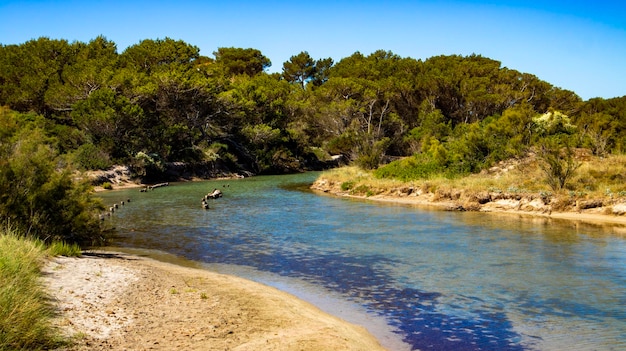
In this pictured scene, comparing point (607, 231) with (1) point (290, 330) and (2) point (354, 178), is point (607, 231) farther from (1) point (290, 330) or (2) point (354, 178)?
(2) point (354, 178)

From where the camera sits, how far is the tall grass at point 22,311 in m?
6.78

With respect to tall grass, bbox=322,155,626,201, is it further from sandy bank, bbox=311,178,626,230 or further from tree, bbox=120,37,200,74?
tree, bbox=120,37,200,74

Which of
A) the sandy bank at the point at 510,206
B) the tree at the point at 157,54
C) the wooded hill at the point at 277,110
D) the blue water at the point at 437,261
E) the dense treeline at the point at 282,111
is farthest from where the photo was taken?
the tree at the point at 157,54

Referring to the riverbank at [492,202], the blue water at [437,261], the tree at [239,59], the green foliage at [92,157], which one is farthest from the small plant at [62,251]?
the tree at [239,59]

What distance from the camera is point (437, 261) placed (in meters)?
16.5

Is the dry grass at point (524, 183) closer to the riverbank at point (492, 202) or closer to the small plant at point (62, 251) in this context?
the riverbank at point (492, 202)

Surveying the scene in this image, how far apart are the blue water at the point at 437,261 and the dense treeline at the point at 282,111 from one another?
38.6 feet

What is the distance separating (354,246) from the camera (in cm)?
1938

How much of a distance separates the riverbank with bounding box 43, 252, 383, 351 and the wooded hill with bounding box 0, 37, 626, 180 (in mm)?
27578

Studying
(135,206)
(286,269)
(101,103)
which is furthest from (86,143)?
(286,269)

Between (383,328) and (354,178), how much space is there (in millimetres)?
31674

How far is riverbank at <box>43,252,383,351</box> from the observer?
8180mm

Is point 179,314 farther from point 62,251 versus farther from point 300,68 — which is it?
point 300,68

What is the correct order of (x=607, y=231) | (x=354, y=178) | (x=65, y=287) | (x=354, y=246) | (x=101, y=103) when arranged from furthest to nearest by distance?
(x=101, y=103)
(x=354, y=178)
(x=607, y=231)
(x=354, y=246)
(x=65, y=287)
